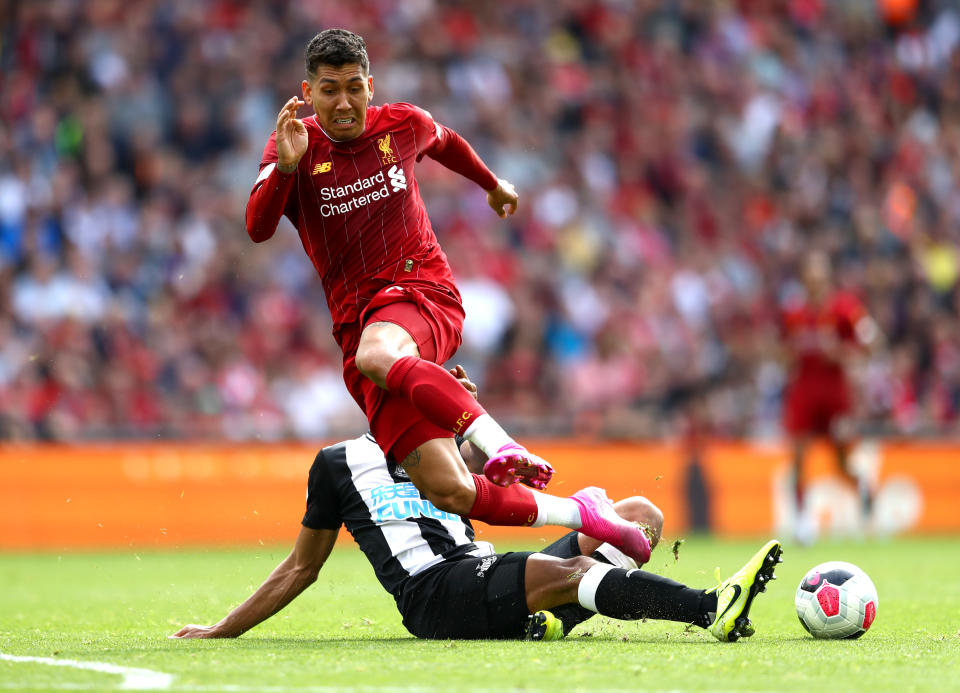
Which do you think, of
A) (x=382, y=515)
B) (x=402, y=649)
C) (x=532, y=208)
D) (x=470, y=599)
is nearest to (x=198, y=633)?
(x=382, y=515)

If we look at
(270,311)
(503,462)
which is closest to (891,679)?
(503,462)

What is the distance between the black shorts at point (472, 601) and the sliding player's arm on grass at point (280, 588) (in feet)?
1.55

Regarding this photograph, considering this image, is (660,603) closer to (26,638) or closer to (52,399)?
(26,638)

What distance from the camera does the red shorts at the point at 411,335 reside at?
5984mm

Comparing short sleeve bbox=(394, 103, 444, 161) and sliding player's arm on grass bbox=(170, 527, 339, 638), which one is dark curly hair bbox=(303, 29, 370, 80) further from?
sliding player's arm on grass bbox=(170, 527, 339, 638)

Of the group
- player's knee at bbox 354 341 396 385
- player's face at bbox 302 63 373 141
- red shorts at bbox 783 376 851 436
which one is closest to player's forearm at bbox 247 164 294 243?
player's face at bbox 302 63 373 141

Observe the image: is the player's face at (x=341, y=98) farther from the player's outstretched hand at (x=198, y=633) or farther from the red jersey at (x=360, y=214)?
the player's outstretched hand at (x=198, y=633)

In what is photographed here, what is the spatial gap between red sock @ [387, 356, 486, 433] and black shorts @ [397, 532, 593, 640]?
0.59 metres

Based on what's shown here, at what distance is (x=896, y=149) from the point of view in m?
20.0

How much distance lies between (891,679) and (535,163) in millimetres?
13759

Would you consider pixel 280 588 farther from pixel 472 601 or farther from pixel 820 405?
pixel 820 405

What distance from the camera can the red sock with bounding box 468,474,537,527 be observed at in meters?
5.76

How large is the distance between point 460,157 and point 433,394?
1.59 meters

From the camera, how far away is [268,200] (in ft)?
19.8
